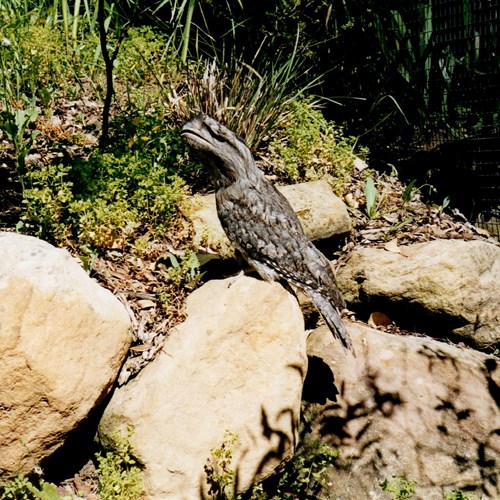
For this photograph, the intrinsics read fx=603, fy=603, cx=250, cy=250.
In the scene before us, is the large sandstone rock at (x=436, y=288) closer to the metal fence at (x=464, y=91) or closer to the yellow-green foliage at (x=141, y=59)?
the metal fence at (x=464, y=91)

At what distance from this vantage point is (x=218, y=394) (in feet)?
10.6

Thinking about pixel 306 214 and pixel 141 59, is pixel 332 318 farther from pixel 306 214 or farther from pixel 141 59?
pixel 141 59

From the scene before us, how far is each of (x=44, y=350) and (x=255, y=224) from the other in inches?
56.0

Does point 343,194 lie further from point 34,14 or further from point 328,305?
point 34,14

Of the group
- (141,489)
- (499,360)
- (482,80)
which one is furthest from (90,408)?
(482,80)

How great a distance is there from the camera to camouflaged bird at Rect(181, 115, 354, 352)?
3.68 m

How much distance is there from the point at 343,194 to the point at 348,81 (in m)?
1.67

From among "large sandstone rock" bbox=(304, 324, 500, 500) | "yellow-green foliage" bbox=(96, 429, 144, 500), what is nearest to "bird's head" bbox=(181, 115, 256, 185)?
"large sandstone rock" bbox=(304, 324, 500, 500)

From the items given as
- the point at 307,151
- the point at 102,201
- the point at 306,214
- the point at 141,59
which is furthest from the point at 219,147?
the point at 141,59

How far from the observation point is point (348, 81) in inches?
254

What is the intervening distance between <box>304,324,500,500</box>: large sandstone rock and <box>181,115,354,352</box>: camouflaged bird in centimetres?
48

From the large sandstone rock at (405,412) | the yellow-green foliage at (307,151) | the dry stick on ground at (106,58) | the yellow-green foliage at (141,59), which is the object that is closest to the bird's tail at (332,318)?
the large sandstone rock at (405,412)

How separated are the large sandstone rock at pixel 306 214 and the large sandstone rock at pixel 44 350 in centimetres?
123

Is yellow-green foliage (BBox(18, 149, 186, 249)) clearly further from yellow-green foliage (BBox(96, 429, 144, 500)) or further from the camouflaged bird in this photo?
yellow-green foliage (BBox(96, 429, 144, 500))
